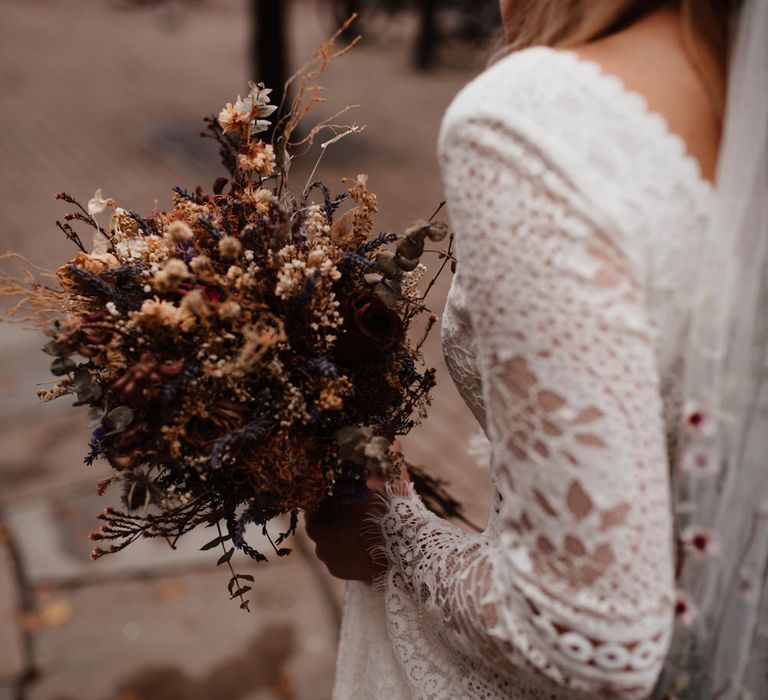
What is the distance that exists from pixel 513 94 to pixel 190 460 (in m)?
0.67

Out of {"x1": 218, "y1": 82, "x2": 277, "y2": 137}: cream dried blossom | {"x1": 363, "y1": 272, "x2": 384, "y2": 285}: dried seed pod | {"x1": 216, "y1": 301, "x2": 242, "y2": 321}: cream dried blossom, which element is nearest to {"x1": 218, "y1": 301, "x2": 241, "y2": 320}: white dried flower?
{"x1": 216, "y1": 301, "x2": 242, "y2": 321}: cream dried blossom

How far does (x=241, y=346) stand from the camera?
1192mm

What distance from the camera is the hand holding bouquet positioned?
1.16m

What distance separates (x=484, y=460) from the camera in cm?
167

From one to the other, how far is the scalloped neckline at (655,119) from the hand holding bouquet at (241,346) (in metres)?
0.36

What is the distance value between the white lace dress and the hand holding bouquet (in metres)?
0.32

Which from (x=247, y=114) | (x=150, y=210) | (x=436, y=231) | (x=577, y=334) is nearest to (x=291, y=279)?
(x=436, y=231)

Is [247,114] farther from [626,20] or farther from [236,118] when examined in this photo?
[626,20]

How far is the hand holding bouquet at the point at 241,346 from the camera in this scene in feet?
3.82

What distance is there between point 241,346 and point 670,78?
0.67 meters

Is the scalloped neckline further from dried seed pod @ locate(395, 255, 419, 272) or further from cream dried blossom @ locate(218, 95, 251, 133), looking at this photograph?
cream dried blossom @ locate(218, 95, 251, 133)

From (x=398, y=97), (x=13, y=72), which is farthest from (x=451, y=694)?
(x=13, y=72)

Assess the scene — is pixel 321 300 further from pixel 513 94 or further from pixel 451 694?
pixel 451 694

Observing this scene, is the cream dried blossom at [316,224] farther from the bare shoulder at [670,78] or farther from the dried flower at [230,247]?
the bare shoulder at [670,78]
